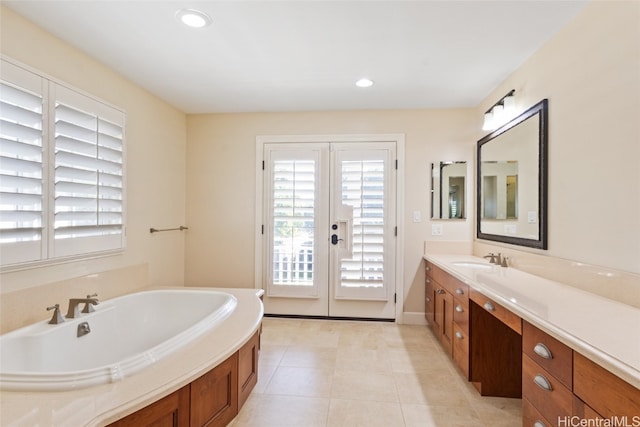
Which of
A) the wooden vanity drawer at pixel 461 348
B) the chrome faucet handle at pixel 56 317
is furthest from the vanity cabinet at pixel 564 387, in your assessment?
the chrome faucet handle at pixel 56 317

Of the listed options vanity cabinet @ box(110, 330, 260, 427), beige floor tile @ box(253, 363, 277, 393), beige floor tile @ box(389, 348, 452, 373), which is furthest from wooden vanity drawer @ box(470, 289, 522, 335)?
beige floor tile @ box(253, 363, 277, 393)

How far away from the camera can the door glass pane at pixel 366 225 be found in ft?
11.1

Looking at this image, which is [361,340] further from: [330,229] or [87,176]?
[87,176]

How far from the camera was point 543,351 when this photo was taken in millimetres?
1254

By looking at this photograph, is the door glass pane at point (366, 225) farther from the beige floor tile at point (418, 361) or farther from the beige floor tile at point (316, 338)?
the beige floor tile at point (418, 361)

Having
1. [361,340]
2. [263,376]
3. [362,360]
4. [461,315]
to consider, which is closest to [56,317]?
[263,376]

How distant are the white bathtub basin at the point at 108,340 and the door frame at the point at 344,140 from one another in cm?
110

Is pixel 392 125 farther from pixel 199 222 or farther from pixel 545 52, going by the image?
pixel 199 222

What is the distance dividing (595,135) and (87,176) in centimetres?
321

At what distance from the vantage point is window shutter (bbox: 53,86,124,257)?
6.48 feet

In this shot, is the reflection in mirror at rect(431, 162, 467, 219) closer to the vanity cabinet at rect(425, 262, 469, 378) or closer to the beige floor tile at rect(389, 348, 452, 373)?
the vanity cabinet at rect(425, 262, 469, 378)

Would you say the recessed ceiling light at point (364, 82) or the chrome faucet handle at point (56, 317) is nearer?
the chrome faucet handle at point (56, 317)

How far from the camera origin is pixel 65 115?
2.01 m

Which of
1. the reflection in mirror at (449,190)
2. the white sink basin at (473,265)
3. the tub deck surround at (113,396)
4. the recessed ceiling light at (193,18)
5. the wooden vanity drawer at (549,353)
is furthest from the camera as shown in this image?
the reflection in mirror at (449,190)
